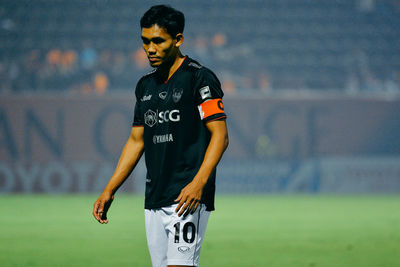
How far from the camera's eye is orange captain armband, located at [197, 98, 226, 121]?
132 inches

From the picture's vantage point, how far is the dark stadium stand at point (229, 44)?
24.0 m

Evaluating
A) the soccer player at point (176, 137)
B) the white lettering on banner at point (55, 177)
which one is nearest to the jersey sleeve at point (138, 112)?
the soccer player at point (176, 137)

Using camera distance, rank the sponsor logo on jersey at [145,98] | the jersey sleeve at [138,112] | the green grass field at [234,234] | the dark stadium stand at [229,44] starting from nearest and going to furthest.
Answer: the sponsor logo on jersey at [145,98]
the jersey sleeve at [138,112]
the green grass field at [234,234]
the dark stadium stand at [229,44]

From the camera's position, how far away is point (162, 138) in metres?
3.45

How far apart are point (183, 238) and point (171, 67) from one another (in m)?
0.88

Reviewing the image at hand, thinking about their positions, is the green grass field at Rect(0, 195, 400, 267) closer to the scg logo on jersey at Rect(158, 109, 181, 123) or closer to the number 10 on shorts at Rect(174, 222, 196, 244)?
the number 10 on shorts at Rect(174, 222, 196, 244)

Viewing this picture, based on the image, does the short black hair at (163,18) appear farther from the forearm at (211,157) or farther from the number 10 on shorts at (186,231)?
the number 10 on shorts at (186,231)

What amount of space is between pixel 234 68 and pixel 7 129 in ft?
27.8

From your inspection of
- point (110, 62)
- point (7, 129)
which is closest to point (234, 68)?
point (110, 62)

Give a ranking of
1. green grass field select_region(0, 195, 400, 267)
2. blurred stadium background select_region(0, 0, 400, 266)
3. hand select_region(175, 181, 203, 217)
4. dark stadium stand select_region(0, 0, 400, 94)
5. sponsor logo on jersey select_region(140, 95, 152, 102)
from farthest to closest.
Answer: dark stadium stand select_region(0, 0, 400, 94), blurred stadium background select_region(0, 0, 400, 266), green grass field select_region(0, 195, 400, 267), sponsor logo on jersey select_region(140, 95, 152, 102), hand select_region(175, 181, 203, 217)

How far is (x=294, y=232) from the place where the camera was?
10.6m

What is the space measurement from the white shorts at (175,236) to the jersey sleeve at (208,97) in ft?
1.50

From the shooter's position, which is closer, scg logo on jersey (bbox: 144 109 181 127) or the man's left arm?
the man's left arm

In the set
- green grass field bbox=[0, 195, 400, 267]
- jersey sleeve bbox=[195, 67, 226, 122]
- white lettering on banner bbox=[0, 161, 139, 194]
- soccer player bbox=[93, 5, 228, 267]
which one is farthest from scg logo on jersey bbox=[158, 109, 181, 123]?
white lettering on banner bbox=[0, 161, 139, 194]
